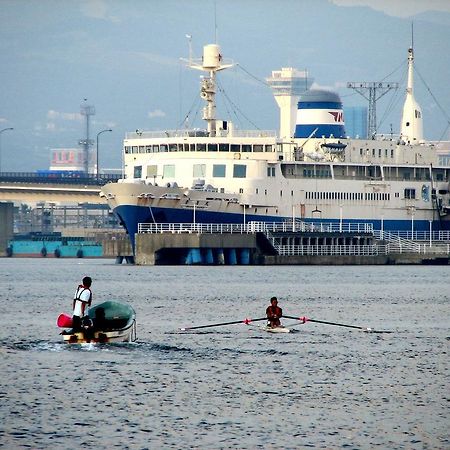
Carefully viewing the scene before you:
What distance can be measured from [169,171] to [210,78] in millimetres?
8134

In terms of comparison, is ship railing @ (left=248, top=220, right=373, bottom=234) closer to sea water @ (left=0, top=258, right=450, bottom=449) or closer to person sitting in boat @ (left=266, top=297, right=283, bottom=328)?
sea water @ (left=0, top=258, right=450, bottom=449)

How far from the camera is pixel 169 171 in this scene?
110812 millimetres

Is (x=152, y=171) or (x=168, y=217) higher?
(x=152, y=171)

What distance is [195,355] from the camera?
47.3 m

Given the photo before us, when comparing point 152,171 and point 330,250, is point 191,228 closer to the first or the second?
point 330,250

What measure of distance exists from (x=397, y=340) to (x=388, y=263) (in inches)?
2238

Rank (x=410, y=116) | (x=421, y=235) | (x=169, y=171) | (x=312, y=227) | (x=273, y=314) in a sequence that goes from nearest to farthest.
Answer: (x=273, y=314) < (x=312, y=227) < (x=169, y=171) < (x=421, y=235) < (x=410, y=116)

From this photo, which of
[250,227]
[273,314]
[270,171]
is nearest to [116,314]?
[273,314]

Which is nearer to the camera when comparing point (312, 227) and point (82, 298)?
point (82, 298)

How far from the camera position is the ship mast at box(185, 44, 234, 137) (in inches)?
4476

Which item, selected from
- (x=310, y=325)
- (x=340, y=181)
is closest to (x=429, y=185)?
(x=340, y=181)

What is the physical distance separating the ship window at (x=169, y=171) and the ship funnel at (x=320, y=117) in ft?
42.8

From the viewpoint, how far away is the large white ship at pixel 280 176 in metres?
104

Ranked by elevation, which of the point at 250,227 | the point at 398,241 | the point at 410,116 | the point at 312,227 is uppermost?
the point at 410,116
